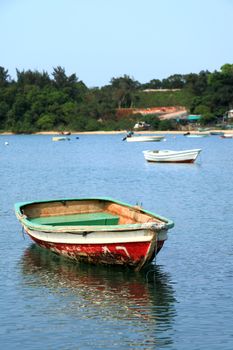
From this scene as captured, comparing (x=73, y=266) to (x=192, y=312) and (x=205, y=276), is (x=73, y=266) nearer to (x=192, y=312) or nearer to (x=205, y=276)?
(x=205, y=276)

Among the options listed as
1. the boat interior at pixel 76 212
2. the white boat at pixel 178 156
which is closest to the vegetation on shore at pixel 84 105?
the white boat at pixel 178 156

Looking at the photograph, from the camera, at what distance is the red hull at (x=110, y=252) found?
2084cm

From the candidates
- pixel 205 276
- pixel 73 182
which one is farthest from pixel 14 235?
pixel 73 182

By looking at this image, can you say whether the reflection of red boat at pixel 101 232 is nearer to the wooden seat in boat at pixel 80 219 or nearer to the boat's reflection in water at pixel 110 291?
the wooden seat in boat at pixel 80 219

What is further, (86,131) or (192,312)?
(86,131)

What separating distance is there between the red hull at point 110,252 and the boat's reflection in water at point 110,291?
37 cm

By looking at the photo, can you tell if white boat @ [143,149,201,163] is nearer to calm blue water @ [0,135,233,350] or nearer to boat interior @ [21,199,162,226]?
calm blue water @ [0,135,233,350]

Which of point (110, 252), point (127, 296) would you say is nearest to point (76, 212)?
point (110, 252)

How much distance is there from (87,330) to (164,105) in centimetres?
17571

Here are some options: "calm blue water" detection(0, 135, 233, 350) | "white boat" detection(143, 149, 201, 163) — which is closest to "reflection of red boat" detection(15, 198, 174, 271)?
"calm blue water" detection(0, 135, 233, 350)

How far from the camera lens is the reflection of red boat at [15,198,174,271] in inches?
812

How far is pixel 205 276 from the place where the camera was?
2184 centimetres

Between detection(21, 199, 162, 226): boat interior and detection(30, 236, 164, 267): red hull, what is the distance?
2.55 meters

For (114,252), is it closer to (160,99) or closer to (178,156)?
(178,156)
